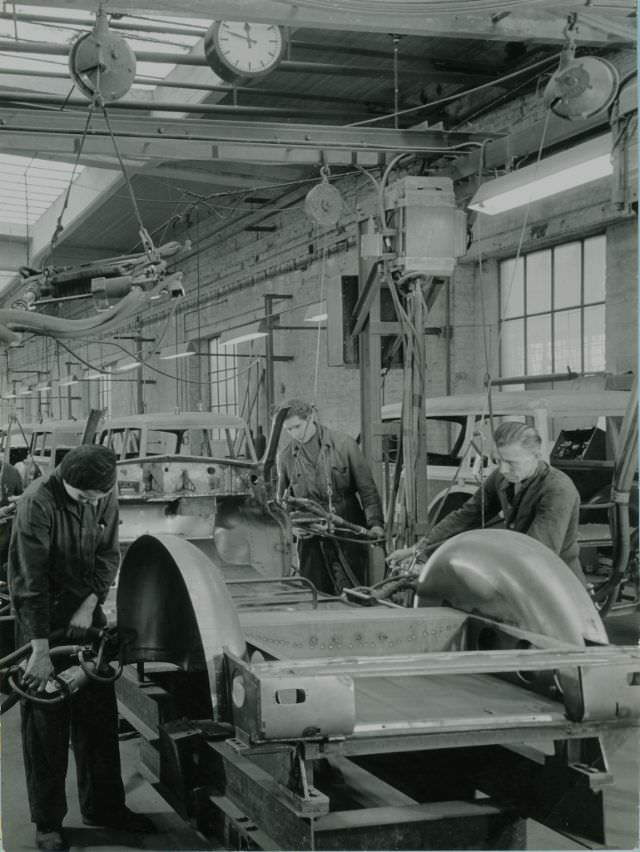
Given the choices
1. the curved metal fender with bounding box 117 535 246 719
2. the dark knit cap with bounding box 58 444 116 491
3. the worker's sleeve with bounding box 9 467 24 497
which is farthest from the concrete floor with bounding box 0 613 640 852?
the worker's sleeve with bounding box 9 467 24 497

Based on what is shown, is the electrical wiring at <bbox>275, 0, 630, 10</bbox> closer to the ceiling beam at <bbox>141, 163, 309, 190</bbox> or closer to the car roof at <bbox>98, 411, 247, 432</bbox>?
the car roof at <bbox>98, 411, 247, 432</bbox>

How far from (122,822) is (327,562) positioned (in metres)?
3.27

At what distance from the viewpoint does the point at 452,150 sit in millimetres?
9109

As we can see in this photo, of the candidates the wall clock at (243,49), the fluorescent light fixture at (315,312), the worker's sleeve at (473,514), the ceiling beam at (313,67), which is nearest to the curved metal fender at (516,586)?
the worker's sleeve at (473,514)

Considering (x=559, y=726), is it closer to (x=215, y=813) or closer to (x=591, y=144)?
(x=215, y=813)

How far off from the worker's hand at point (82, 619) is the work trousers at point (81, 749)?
0.22 m

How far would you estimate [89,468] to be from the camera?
3.86 m

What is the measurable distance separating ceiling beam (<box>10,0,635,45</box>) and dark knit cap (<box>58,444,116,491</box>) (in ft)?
7.78

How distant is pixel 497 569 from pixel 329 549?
3609mm

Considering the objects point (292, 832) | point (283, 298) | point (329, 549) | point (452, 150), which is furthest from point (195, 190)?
point (292, 832)

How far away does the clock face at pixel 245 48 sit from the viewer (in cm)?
720

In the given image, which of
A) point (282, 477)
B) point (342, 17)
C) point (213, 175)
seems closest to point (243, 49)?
point (342, 17)

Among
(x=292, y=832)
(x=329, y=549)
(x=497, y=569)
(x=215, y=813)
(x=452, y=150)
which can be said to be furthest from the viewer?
(x=452, y=150)

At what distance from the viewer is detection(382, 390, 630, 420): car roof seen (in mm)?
8883
